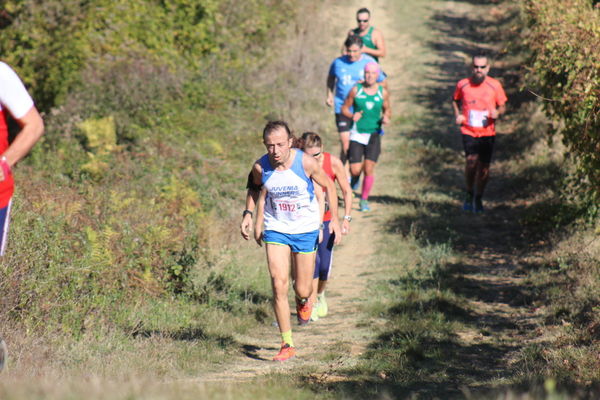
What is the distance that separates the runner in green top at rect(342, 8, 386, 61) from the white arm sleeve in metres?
9.63

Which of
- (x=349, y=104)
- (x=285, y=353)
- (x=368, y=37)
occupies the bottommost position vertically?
(x=285, y=353)

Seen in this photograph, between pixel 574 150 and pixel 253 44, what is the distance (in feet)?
39.4

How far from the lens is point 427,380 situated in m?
6.80

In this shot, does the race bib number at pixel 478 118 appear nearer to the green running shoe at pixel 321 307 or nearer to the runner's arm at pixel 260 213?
the green running shoe at pixel 321 307

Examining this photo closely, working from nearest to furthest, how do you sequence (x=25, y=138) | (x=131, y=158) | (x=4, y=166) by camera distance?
1. (x=4, y=166)
2. (x=25, y=138)
3. (x=131, y=158)

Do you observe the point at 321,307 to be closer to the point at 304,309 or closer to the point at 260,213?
the point at 304,309

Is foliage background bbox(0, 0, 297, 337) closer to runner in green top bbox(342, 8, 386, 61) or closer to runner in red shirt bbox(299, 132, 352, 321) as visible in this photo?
runner in red shirt bbox(299, 132, 352, 321)

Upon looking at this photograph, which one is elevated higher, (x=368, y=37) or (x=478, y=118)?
(x=368, y=37)

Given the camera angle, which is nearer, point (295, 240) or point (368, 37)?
point (295, 240)

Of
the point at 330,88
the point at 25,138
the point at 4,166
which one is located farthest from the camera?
the point at 330,88

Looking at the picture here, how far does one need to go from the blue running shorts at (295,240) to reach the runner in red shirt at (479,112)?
5336 mm

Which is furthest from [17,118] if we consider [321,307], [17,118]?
[321,307]

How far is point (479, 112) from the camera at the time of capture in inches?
478

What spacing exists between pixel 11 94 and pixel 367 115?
311 inches
